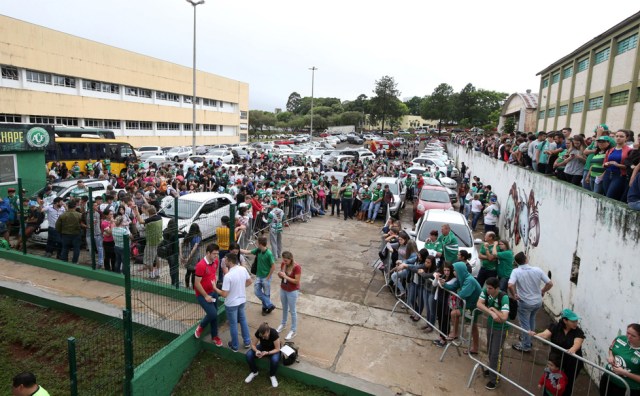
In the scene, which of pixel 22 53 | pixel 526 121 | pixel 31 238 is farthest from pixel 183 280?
pixel 526 121

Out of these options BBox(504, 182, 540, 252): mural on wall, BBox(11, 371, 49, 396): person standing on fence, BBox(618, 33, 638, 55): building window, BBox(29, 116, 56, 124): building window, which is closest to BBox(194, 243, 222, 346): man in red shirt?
BBox(11, 371, 49, 396): person standing on fence

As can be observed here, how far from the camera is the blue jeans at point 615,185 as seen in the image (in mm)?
6297

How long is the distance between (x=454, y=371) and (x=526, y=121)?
155ft

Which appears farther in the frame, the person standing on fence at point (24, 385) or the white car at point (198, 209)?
the white car at point (198, 209)

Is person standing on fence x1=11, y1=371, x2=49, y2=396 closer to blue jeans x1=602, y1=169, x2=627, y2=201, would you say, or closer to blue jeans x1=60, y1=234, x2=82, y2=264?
blue jeans x1=60, y1=234, x2=82, y2=264

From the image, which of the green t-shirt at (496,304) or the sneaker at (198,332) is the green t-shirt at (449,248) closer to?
the green t-shirt at (496,304)

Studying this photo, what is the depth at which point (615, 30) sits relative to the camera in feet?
74.0

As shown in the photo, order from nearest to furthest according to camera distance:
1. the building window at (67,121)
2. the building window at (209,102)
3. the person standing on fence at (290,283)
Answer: the person standing on fence at (290,283)
the building window at (67,121)
the building window at (209,102)

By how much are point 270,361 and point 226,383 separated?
797 mm

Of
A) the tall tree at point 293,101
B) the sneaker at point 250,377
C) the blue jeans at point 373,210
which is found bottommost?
the sneaker at point 250,377

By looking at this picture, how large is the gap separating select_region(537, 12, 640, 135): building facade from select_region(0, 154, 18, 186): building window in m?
27.9

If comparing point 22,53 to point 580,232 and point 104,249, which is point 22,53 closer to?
point 104,249

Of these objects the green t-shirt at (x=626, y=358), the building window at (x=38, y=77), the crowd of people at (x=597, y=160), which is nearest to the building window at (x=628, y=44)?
the crowd of people at (x=597, y=160)

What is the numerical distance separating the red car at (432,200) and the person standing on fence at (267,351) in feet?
33.4
